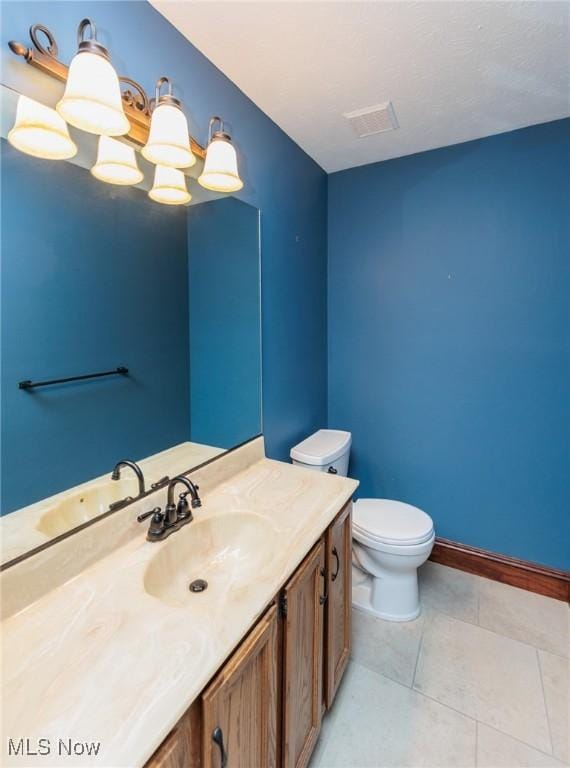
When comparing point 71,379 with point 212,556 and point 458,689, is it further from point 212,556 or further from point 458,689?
point 458,689

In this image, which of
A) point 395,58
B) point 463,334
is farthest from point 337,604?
point 395,58

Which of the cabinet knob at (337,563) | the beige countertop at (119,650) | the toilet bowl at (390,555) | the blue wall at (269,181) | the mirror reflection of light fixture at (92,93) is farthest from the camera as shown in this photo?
the toilet bowl at (390,555)

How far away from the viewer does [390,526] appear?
1820 millimetres

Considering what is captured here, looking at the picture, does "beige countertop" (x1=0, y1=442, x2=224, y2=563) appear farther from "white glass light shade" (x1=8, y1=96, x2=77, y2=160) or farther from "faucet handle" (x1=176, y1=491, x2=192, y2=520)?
"white glass light shade" (x1=8, y1=96, x2=77, y2=160)

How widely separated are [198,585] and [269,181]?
175cm

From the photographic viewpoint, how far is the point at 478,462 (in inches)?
84.3

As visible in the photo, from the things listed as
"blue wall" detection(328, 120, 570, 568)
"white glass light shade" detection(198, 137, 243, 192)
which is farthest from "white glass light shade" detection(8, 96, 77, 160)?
"blue wall" detection(328, 120, 570, 568)

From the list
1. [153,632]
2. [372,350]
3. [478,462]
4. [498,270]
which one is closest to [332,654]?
[153,632]

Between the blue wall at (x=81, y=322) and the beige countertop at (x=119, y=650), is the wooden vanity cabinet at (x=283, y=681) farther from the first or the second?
the blue wall at (x=81, y=322)

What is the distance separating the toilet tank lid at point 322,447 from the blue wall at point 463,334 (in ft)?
0.76

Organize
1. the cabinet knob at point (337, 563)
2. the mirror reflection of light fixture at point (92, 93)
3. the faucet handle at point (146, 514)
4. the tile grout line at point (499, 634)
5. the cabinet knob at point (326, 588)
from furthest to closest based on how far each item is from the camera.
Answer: the tile grout line at point (499, 634), the cabinet knob at point (337, 563), the cabinet knob at point (326, 588), the faucet handle at point (146, 514), the mirror reflection of light fixture at point (92, 93)

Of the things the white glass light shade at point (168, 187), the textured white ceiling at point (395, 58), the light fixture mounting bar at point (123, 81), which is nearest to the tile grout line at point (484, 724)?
the white glass light shade at point (168, 187)

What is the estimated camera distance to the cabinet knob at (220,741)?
0.69 m

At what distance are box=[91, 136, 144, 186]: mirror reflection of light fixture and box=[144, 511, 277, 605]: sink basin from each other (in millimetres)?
1078
